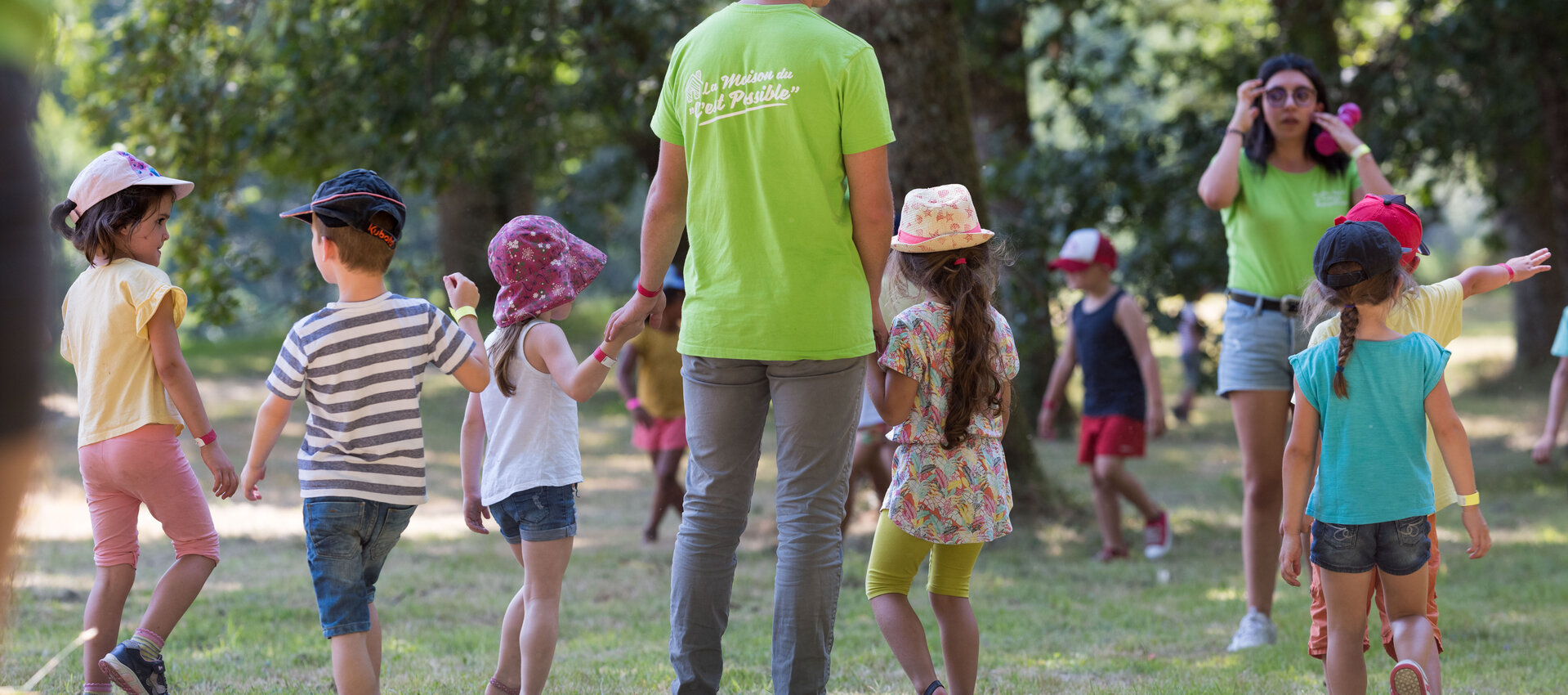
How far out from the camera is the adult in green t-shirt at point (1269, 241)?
14.3 feet

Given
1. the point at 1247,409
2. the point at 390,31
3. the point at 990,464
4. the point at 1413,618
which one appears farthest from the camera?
the point at 390,31

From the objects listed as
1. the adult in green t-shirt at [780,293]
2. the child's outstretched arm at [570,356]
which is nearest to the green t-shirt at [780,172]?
the adult in green t-shirt at [780,293]

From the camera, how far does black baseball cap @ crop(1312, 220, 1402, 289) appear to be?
310 cm

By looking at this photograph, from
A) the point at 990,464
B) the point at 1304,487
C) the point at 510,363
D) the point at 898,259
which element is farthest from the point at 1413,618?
the point at 510,363

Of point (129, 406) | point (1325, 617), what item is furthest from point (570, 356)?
point (1325, 617)

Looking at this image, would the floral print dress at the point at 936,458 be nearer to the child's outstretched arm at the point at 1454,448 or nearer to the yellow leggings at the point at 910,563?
the yellow leggings at the point at 910,563

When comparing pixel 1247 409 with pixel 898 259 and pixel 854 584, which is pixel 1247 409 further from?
pixel 854 584

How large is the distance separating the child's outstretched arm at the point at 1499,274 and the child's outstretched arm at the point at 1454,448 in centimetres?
48

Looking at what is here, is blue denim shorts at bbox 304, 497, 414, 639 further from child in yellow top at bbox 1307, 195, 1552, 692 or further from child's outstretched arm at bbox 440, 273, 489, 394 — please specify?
child in yellow top at bbox 1307, 195, 1552, 692

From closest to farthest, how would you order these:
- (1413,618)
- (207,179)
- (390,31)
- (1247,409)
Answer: (1413,618) → (1247,409) → (207,179) → (390,31)

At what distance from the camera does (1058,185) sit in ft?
30.3

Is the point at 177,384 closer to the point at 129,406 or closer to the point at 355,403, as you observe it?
the point at 129,406

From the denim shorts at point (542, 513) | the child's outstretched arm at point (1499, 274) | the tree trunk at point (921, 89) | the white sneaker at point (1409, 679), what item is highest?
the tree trunk at point (921, 89)

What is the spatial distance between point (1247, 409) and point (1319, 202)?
0.76 metres
